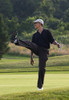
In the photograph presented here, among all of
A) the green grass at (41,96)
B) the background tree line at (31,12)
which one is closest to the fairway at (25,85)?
the green grass at (41,96)

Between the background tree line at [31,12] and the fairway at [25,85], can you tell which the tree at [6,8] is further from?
the fairway at [25,85]

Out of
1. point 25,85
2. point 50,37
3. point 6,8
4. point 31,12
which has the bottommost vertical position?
point 25,85

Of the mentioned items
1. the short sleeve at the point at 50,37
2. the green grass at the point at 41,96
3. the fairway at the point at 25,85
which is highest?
the short sleeve at the point at 50,37

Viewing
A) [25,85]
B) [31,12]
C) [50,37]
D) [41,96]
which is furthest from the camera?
[31,12]

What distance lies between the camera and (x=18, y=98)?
25.1 feet

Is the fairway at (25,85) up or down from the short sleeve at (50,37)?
down

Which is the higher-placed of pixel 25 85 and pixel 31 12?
pixel 31 12

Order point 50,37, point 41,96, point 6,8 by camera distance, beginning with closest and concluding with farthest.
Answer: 1. point 41,96
2. point 50,37
3. point 6,8

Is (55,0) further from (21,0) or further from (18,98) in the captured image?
(18,98)

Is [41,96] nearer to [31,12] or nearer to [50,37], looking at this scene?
[50,37]

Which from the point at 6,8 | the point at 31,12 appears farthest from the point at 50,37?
the point at 31,12

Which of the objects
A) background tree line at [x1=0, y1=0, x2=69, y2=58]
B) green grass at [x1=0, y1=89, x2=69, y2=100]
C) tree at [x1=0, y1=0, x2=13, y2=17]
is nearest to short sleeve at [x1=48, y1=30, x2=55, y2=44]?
green grass at [x1=0, y1=89, x2=69, y2=100]

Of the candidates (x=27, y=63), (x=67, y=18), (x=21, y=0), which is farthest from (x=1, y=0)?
(x=27, y=63)

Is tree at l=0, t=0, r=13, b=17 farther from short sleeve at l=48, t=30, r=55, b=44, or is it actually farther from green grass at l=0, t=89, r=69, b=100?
green grass at l=0, t=89, r=69, b=100
